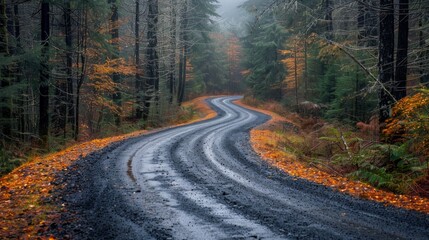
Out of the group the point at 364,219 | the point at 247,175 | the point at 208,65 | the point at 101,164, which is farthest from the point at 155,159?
the point at 208,65

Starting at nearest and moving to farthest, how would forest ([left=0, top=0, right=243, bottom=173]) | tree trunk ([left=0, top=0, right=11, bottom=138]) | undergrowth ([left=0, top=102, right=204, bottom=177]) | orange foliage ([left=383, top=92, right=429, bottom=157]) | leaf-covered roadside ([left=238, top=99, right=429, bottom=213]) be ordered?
leaf-covered roadside ([left=238, top=99, right=429, bottom=213])
orange foliage ([left=383, top=92, right=429, bottom=157])
undergrowth ([left=0, top=102, right=204, bottom=177])
tree trunk ([left=0, top=0, right=11, bottom=138])
forest ([left=0, top=0, right=243, bottom=173])

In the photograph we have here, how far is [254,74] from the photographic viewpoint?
44.8 meters

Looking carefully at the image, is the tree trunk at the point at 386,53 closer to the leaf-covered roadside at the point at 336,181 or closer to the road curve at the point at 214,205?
the leaf-covered roadside at the point at 336,181

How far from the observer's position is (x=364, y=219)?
233 inches

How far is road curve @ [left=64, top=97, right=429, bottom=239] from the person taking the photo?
5.41m

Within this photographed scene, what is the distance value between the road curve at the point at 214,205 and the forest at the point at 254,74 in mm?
2595

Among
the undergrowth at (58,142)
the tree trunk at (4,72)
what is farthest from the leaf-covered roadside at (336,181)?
the tree trunk at (4,72)

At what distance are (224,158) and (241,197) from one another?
14.8 feet

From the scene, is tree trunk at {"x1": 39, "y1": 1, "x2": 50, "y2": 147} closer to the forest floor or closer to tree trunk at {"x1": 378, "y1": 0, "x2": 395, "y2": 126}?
the forest floor

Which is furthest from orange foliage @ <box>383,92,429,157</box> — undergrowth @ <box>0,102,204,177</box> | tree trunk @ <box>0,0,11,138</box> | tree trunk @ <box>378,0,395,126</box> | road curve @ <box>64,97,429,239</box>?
tree trunk @ <box>0,0,11,138</box>

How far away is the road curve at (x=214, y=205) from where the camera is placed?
17.7ft

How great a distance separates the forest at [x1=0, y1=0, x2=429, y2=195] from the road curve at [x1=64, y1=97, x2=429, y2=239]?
2.60 meters

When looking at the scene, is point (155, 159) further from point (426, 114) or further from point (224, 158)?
point (426, 114)

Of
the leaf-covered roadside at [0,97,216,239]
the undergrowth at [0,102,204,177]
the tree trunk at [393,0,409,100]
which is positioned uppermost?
the tree trunk at [393,0,409,100]
